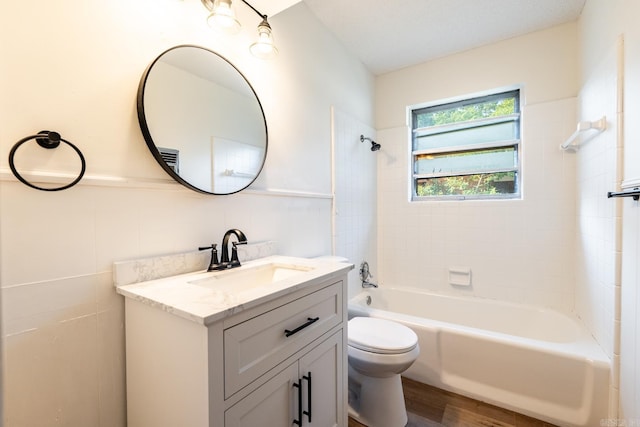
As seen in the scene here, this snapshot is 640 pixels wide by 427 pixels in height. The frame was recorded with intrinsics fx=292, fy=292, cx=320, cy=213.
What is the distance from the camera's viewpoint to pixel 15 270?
853mm

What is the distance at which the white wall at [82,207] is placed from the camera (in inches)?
33.6

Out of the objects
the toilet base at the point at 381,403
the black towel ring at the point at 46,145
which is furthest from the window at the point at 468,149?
the black towel ring at the point at 46,145

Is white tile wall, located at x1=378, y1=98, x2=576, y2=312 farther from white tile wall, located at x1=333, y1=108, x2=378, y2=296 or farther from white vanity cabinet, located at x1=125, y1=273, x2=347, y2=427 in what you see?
white vanity cabinet, located at x1=125, y1=273, x2=347, y2=427

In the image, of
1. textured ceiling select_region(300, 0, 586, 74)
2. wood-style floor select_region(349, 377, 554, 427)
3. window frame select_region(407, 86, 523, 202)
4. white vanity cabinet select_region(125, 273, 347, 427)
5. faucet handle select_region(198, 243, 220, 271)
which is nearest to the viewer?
white vanity cabinet select_region(125, 273, 347, 427)

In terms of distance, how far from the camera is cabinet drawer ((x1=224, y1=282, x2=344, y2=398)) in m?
0.83

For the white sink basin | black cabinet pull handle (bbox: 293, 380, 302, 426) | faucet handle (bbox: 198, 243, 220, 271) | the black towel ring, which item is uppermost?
the black towel ring

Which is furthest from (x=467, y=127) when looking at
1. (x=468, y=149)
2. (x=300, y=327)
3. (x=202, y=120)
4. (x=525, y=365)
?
(x=300, y=327)

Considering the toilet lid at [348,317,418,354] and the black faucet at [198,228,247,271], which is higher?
the black faucet at [198,228,247,271]

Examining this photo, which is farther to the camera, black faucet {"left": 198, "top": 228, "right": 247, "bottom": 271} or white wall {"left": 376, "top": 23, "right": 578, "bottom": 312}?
white wall {"left": 376, "top": 23, "right": 578, "bottom": 312}

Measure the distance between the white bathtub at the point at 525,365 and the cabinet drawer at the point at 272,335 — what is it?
3.24 feet

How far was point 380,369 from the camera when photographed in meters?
1.46

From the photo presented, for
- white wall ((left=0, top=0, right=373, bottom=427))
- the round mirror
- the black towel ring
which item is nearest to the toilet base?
white wall ((left=0, top=0, right=373, bottom=427))

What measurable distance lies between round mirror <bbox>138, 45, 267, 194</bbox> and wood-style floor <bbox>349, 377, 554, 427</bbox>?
149cm

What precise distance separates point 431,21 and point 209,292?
7.53 feet
